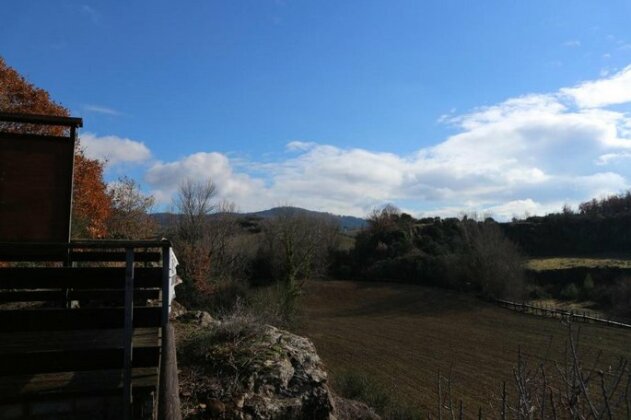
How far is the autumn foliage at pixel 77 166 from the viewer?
18.9m

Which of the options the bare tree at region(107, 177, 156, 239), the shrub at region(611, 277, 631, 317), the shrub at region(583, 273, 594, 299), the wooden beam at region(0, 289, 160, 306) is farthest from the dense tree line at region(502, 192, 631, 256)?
the wooden beam at region(0, 289, 160, 306)

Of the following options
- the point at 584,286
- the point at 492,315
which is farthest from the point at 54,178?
the point at 584,286

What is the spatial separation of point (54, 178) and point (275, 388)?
12.4 feet

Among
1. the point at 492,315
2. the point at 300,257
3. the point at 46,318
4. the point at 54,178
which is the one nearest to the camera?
the point at 46,318

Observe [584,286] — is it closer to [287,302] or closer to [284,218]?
[284,218]

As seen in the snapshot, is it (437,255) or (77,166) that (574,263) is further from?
(77,166)

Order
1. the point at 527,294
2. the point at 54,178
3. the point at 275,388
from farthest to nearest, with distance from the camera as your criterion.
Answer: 1. the point at 527,294
2. the point at 275,388
3. the point at 54,178

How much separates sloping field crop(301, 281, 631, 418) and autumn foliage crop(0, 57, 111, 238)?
1085cm

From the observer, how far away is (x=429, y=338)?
36094mm

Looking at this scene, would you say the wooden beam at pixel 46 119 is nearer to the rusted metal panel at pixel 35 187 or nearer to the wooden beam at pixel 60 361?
the rusted metal panel at pixel 35 187

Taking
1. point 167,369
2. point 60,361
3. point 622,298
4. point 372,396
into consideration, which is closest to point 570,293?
point 622,298

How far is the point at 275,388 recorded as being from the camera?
6.95 m

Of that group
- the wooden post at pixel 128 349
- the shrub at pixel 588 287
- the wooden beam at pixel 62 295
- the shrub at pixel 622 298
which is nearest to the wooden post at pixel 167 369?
the wooden post at pixel 128 349

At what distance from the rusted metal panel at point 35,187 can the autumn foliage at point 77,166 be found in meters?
12.6
